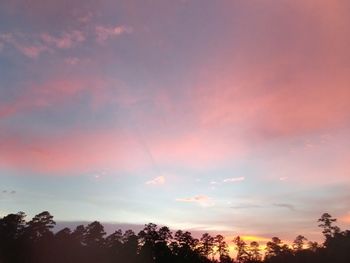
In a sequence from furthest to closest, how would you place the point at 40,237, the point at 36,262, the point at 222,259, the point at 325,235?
the point at 222,259 < the point at 325,235 < the point at 40,237 < the point at 36,262

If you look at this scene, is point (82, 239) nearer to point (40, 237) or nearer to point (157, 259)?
point (40, 237)

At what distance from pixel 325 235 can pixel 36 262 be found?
107557mm

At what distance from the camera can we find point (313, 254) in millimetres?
135875

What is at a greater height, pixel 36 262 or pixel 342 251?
pixel 342 251

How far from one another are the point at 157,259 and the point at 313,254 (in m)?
53.2

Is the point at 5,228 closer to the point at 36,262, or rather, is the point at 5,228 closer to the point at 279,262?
the point at 36,262

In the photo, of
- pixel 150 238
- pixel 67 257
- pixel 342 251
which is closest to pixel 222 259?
pixel 150 238

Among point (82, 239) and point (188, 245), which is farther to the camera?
point (188, 245)

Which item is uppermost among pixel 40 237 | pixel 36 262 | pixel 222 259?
pixel 222 259

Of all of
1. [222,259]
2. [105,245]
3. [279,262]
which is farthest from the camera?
[222,259]

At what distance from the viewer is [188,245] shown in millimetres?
157000

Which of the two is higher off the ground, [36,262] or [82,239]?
[82,239]

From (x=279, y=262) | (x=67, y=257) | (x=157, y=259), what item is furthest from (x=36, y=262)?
(x=279, y=262)

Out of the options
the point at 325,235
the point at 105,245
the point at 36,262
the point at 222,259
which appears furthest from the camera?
the point at 222,259
